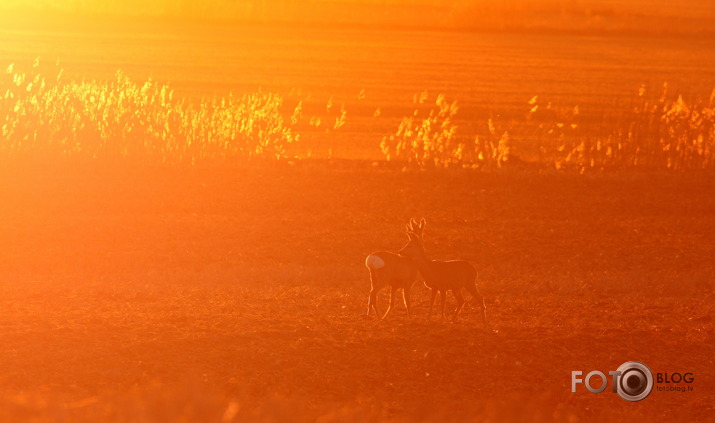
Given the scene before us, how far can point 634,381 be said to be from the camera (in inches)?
329

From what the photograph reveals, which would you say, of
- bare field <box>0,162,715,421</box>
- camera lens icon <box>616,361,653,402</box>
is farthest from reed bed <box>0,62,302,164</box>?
camera lens icon <box>616,361,653,402</box>

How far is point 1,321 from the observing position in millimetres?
9727

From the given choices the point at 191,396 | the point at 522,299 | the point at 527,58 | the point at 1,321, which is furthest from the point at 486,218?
the point at 527,58

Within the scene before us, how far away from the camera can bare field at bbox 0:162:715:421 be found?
26.2 ft

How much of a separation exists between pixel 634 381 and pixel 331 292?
3838 millimetres

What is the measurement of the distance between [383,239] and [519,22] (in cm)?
4617

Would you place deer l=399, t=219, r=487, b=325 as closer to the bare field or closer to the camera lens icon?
the bare field

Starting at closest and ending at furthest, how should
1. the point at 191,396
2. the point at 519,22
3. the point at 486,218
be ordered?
the point at 191,396
the point at 486,218
the point at 519,22

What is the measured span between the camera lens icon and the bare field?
3.1 inches

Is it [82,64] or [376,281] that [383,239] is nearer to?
[376,281]

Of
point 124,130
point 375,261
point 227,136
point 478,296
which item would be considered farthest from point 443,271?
point 124,130

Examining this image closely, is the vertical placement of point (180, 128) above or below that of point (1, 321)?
above

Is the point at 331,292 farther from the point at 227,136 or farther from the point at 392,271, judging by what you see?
the point at 227,136

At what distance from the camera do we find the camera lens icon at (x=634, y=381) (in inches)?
318
